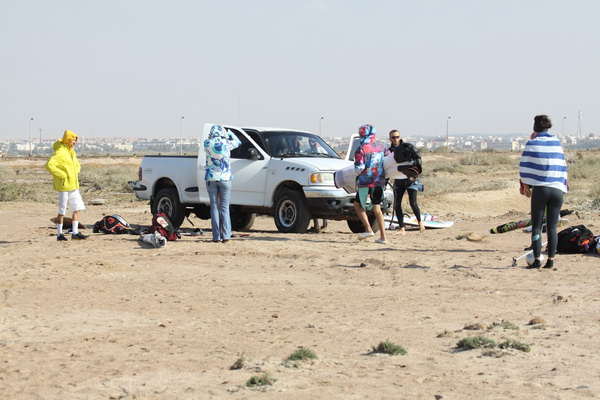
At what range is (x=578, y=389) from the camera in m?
6.04

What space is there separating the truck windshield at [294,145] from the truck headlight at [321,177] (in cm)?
108

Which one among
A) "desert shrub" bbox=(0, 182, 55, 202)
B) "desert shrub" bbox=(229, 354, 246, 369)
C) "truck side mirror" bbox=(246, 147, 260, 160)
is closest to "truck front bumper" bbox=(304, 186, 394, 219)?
"truck side mirror" bbox=(246, 147, 260, 160)

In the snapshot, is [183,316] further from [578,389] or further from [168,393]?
[578,389]

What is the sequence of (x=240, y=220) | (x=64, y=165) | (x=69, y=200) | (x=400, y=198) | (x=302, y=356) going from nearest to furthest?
(x=302, y=356), (x=64, y=165), (x=69, y=200), (x=400, y=198), (x=240, y=220)

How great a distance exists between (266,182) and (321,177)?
119 cm

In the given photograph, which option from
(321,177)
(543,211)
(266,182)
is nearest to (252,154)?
(266,182)

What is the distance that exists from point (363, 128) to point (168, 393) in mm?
9256

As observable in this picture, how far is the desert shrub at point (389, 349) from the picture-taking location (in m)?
7.14

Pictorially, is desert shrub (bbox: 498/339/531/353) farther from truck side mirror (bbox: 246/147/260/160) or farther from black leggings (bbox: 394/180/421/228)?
truck side mirror (bbox: 246/147/260/160)

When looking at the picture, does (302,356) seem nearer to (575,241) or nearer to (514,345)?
(514,345)

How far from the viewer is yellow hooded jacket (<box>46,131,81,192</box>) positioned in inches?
570

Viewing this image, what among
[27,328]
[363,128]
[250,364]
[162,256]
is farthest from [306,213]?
[250,364]

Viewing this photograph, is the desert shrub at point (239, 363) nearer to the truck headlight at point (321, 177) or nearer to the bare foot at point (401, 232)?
the truck headlight at point (321, 177)

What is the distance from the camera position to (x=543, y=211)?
11695 mm
